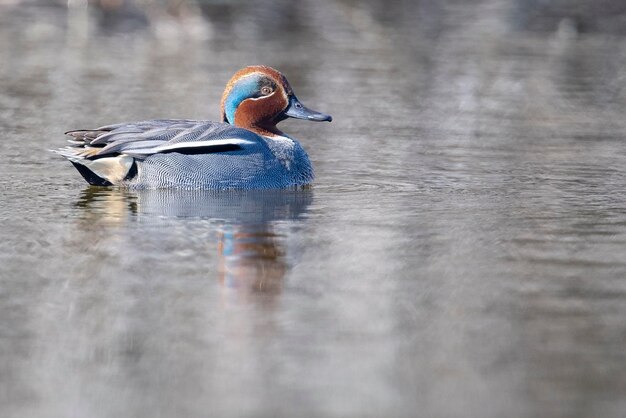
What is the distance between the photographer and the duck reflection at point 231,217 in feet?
25.4

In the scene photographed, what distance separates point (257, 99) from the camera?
11133 millimetres

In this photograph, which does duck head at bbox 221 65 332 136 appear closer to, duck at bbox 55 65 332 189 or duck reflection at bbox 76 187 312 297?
duck at bbox 55 65 332 189

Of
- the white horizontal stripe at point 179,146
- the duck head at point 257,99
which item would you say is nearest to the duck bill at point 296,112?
the duck head at point 257,99

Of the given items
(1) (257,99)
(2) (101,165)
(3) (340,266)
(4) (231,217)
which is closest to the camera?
(3) (340,266)

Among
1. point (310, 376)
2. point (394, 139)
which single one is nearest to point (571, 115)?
point (394, 139)

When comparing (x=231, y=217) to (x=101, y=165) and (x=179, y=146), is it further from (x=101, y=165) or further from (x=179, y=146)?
(x=101, y=165)

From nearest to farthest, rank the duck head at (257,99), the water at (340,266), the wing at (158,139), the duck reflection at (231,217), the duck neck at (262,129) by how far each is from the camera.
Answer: the water at (340,266) < the duck reflection at (231,217) < the wing at (158,139) < the duck head at (257,99) < the duck neck at (262,129)

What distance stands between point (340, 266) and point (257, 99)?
11.3ft

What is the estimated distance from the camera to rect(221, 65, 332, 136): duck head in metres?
11.1

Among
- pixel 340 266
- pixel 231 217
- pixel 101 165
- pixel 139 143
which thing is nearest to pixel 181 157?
pixel 139 143

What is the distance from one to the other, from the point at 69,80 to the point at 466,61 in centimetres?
595

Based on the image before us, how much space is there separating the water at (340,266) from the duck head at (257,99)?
0.70 m

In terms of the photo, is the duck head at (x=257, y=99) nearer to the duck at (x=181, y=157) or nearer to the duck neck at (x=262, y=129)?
the duck neck at (x=262, y=129)

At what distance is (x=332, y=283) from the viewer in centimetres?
752
